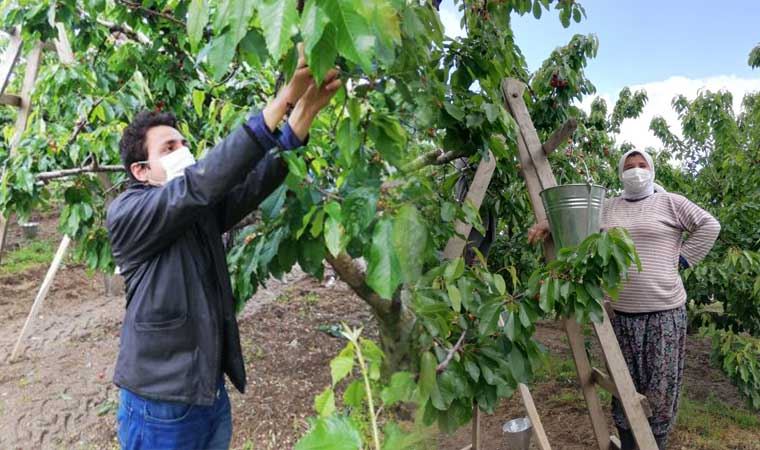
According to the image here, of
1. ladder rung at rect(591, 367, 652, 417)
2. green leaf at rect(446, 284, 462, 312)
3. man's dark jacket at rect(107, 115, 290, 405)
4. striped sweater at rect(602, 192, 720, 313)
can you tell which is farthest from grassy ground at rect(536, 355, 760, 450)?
green leaf at rect(446, 284, 462, 312)

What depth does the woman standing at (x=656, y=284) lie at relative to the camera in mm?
2686

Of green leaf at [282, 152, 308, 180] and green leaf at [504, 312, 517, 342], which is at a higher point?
green leaf at [282, 152, 308, 180]

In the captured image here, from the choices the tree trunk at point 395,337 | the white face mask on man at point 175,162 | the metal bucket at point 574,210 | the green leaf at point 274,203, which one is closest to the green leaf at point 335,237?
the tree trunk at point 395,337

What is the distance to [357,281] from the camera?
0.65 meters

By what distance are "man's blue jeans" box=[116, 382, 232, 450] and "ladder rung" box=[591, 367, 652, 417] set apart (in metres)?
1.72

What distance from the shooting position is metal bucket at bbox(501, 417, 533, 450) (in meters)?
2.64

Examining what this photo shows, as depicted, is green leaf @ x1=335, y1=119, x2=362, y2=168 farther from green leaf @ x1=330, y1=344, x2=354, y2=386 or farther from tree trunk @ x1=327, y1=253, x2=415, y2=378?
green leaf @ x1=330, y1=344, x2=354, y2=386

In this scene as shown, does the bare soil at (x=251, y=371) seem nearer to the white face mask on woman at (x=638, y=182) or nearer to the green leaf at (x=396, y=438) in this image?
the green leaf at (x=396, y=438)

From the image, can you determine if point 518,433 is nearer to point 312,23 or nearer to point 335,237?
point 335,237

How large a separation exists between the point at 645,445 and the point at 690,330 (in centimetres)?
424

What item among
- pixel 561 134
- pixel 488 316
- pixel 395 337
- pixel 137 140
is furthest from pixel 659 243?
pixel 395 337

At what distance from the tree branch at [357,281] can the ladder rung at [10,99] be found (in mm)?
4775

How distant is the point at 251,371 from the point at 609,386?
180cm

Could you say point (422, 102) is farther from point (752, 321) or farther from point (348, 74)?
point (752, 321)
